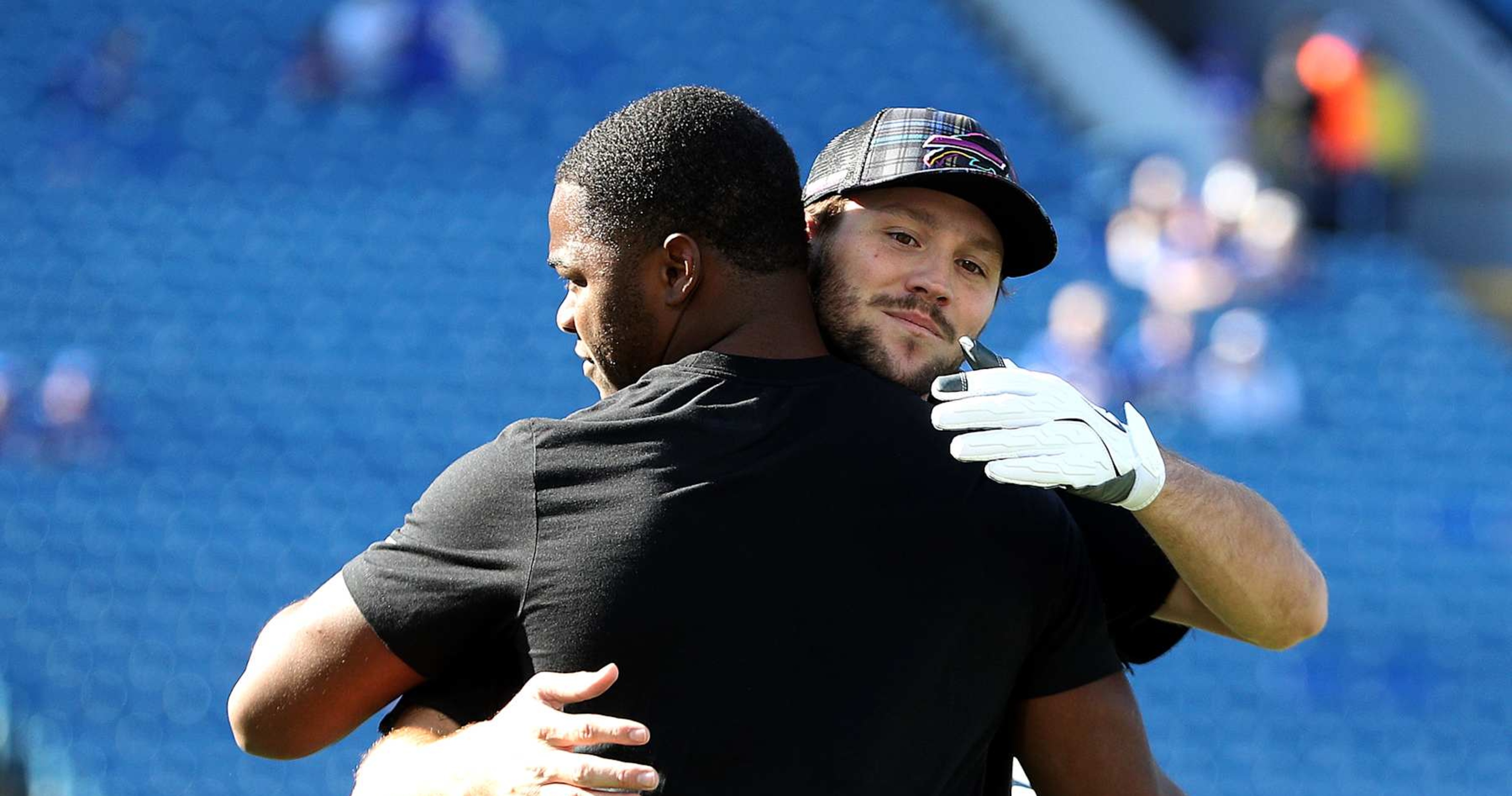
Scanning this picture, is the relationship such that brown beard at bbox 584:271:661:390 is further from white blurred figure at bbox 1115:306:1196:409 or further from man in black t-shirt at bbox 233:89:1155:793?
white blurred figure at bbox 1115:306:1196:409

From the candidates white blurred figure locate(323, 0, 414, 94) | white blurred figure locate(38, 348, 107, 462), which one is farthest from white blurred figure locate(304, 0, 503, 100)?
white blurred figure locate(38, 348, 107, 462)

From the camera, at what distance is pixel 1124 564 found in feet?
7.38

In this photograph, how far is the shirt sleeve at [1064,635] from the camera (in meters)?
1.97

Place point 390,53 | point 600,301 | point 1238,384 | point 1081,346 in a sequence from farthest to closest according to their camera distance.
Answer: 1. point 390,53
2. point 1238,384
3. point 1081,346
4. point 600,301

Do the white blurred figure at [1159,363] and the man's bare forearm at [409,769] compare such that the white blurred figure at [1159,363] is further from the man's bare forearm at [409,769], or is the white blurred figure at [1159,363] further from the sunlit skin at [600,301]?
the man's bare forearm at [409,769]

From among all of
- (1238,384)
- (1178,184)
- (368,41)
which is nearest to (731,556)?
(1238,384)

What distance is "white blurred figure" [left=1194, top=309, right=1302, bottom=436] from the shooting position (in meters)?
8.96

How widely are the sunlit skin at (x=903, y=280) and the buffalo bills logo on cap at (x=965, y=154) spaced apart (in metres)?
0.07

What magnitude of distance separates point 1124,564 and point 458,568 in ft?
2.96

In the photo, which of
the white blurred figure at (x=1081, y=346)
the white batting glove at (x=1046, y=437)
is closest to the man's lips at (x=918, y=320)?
the white batting glove at (x=1046, y=437)

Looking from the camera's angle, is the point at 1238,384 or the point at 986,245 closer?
the point at 986,245

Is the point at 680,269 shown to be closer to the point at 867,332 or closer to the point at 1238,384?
the point at 867,332

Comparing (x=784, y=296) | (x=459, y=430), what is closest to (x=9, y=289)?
(x=459, y=430)

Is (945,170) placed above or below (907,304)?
above
